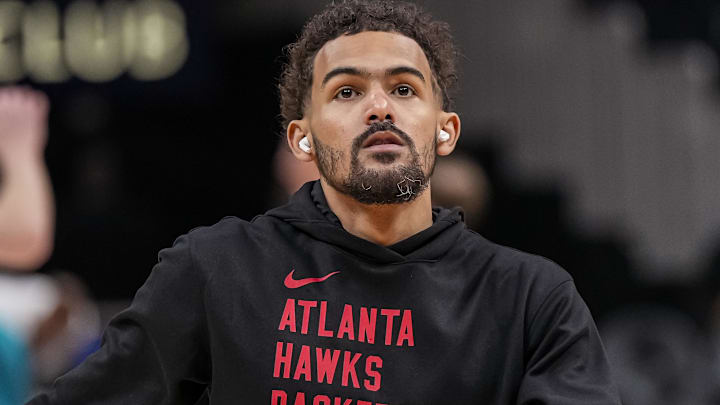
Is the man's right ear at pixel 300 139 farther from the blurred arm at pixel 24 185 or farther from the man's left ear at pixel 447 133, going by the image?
the blurred arm at pixel 24 185

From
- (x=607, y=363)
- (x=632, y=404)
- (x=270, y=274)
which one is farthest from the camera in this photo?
(x=632, y=404)

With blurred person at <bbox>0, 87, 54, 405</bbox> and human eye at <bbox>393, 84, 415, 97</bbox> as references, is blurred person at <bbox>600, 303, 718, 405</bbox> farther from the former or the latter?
human eye at <bbox>393, 84, 415, 97</bbox>

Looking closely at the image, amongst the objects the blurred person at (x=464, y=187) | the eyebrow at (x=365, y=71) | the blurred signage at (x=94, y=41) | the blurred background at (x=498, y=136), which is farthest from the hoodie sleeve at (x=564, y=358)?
the blurred signage at (x=94, y=41)

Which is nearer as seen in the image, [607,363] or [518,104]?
[607,363]

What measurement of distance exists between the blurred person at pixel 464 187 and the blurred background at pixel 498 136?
2cm

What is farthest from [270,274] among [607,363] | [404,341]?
[607,363]

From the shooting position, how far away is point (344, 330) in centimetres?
196

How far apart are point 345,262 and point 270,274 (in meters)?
0.14

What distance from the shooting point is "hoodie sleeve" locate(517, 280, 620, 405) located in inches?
71.8

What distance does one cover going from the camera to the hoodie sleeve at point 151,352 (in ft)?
6.38

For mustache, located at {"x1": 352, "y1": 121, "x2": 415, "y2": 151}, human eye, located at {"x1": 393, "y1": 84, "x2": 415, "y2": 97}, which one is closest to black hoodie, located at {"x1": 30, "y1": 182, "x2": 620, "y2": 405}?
mustache, located at {"x1": 352, "y1": 121, "x2": 415, "y2": 151}

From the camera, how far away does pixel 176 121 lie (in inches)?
182

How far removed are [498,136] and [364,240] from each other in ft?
8.80

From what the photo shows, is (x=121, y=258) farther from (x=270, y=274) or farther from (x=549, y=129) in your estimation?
(x=270, y=274)
